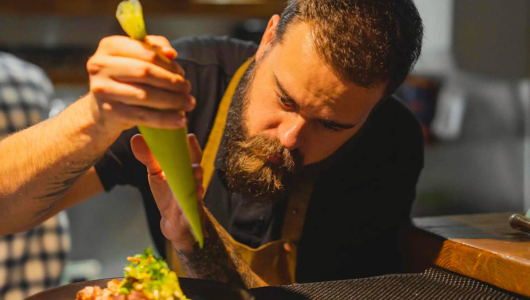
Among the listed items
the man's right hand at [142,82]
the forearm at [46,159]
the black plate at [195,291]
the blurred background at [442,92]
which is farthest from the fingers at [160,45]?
the blurred background at [442,92]

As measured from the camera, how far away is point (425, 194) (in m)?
3.16

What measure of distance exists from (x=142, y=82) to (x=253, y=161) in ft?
1.61

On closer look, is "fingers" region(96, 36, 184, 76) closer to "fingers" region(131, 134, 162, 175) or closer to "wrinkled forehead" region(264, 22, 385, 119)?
"fingers" region(131, 134, 162, 175)

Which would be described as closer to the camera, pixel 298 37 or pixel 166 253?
pixel 298 37

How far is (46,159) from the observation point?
90 cm

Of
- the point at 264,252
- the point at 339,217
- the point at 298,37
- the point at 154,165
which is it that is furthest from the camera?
the point at 339,217

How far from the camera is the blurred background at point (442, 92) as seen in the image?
8.80 ft

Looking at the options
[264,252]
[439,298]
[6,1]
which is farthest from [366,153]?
[6,1]

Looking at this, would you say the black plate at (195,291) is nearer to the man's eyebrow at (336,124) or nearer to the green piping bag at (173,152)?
the green piping bag at (173,152)

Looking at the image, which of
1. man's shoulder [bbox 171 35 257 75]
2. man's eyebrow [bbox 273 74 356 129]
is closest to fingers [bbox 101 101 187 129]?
man's eyebrow [bbox 273 74 356 129]

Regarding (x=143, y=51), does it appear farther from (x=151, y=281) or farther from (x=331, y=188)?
(x=331, y=188)

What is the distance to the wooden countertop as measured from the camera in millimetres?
850

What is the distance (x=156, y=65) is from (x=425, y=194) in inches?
108

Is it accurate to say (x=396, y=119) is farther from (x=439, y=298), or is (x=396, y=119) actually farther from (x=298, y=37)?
(x=439, y=298)
